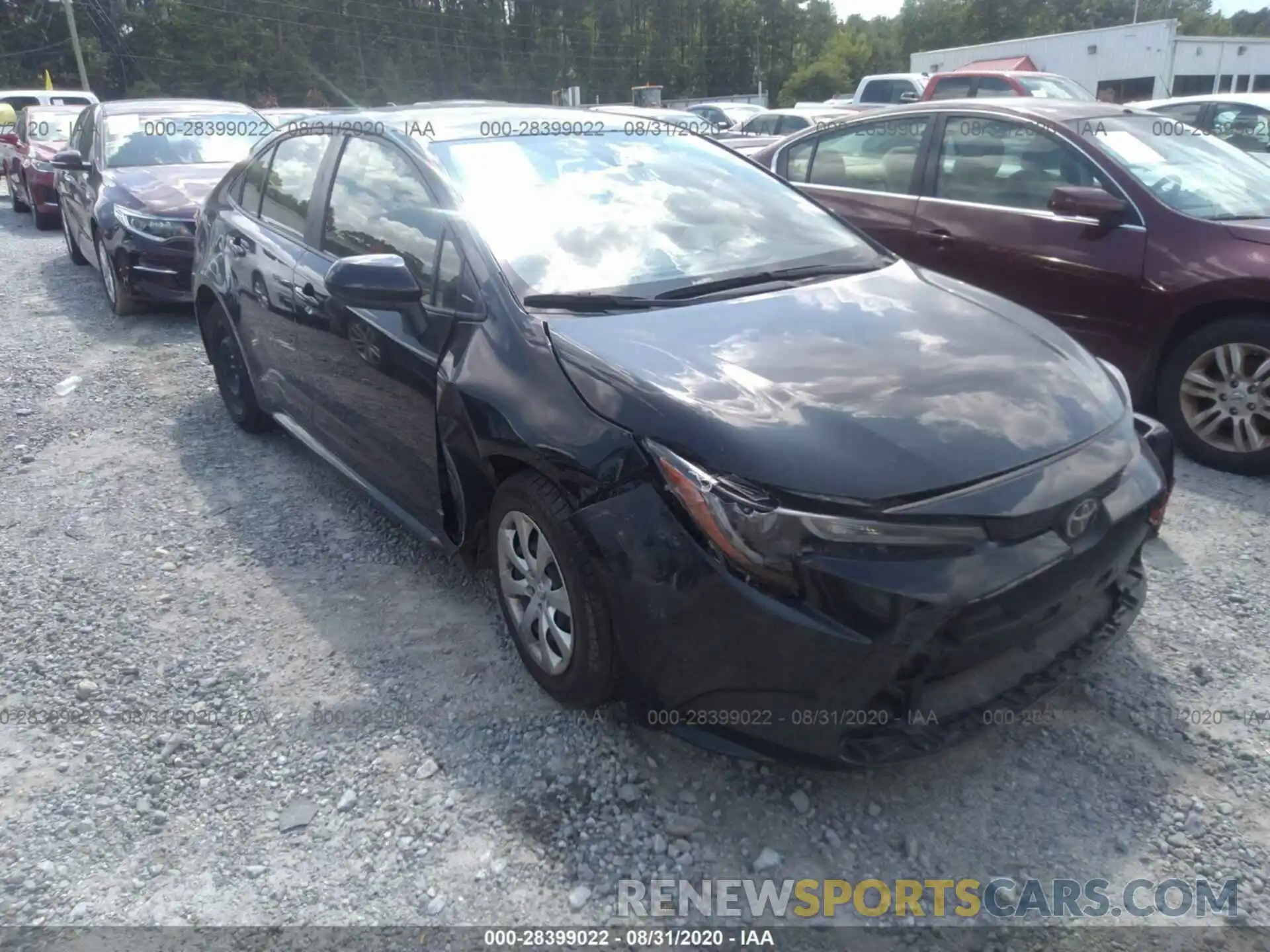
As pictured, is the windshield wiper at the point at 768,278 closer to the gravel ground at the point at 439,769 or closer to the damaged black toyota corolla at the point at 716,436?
the damaged black toyota corolla at the point at 716,436

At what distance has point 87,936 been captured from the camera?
90.0 inches

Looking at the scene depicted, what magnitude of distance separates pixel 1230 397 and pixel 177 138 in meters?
8.37

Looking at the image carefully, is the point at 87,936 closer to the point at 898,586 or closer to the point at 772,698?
the point at 772,698

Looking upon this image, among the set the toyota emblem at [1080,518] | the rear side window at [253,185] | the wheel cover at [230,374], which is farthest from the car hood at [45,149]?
the toyota emblem at [1080,518]

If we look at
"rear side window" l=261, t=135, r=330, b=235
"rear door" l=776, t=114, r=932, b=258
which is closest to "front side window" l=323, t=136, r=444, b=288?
"rear side window" l=261, t=135, r=330, b=235

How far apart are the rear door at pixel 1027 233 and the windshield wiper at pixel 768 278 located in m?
1.72

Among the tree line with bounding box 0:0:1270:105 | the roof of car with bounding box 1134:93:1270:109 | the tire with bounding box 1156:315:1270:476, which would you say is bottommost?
the tire with bounding box 1156:315:1270:476

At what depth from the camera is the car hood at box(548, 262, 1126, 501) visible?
2.35 metres

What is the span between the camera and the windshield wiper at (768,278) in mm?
3086

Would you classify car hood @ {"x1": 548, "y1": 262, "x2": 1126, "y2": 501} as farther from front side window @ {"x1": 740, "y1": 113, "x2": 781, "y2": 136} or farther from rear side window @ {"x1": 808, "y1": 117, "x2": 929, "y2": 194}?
front side window @ {"x1": 740, "y1": 113, "x2": 781, "y2": 136}

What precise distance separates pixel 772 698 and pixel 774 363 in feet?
2.99

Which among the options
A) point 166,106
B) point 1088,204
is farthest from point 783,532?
point 166,106

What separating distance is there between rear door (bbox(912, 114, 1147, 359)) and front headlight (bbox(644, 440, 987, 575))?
2995 mm

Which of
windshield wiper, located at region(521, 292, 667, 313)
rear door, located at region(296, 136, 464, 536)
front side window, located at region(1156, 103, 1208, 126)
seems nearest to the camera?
windshield wiper, located at region(521, 292, 667, 313)
